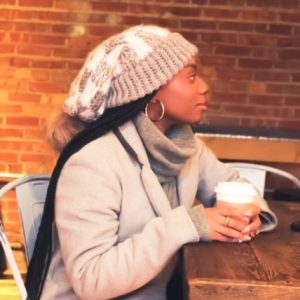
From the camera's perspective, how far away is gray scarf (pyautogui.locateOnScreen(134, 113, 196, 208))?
57.2 inches

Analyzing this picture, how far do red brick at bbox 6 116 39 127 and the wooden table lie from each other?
6.13 feet

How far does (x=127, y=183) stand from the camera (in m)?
1.40

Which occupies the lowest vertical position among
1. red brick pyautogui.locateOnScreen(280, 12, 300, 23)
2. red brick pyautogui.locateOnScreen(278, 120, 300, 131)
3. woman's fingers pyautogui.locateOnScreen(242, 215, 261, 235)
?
red brick pyautogui.locateOnScreen(278, 120, 300, 131)

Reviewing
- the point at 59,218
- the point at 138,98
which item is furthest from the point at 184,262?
the point at 138,98

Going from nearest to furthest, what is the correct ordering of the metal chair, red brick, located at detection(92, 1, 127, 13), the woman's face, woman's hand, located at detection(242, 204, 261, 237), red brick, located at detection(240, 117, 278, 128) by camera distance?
woman's hand, located at detection(242, 204, 261, 237) → the woman's face → the metal chair → red brick, located at detection(92, 1, 127, 13) → red brick, located at detection(240, 117, 278, 128)

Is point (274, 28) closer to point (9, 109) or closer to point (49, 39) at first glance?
point (49, 39)

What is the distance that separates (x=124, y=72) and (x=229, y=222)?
453mm

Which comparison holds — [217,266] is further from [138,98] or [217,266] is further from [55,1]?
[55,1]

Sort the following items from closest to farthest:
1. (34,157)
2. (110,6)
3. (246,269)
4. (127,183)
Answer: (246,269) → (127,183) → (110,6) → (34,157)

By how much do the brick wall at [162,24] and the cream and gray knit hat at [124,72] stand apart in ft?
5.29

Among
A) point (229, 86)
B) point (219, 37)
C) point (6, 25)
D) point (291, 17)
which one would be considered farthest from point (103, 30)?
point (291, 17)

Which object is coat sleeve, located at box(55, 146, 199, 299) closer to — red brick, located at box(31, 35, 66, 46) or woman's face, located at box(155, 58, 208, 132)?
woman's face, located at box(155, 58, 208, 132)

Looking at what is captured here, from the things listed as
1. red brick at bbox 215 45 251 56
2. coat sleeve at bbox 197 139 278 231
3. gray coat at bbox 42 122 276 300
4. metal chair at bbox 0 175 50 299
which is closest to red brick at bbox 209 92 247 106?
red brick at bbox 215 45 251 56

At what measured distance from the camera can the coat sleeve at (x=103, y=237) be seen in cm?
125
